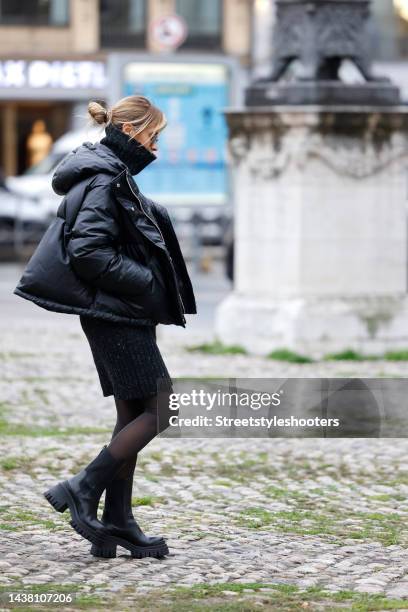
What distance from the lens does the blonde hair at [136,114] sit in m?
5.90

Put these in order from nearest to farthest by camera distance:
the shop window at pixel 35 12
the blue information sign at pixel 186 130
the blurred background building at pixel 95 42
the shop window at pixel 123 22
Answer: the blue information sign at pixel 186 130 → the blurred background building at pixel 95 42 → the shop window at pixel 35 12 → the shop window at pixel 123 22

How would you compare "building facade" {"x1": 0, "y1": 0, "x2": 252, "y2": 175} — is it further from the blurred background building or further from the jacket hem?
the jacket hem

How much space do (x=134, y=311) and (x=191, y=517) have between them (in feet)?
4.78

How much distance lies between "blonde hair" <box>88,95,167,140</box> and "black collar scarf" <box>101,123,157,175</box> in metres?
0.03

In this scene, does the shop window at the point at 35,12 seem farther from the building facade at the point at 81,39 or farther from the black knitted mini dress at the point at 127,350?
the black knitted mini dress at the point at 127,350

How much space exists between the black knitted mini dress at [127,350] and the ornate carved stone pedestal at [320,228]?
23.5 ft

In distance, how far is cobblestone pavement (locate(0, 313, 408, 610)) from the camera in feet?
18.3

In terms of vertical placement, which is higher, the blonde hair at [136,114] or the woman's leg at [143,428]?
the blonde hair at [136,114]

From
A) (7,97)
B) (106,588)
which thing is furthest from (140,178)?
(7,97)

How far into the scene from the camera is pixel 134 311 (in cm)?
584

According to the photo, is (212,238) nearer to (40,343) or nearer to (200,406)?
(40,343)

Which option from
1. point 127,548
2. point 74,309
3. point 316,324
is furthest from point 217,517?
point 316,324

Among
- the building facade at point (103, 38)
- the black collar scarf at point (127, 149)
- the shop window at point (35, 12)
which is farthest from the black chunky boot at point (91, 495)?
the shop window at point (35, 12)

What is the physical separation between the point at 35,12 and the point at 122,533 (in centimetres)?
3804
